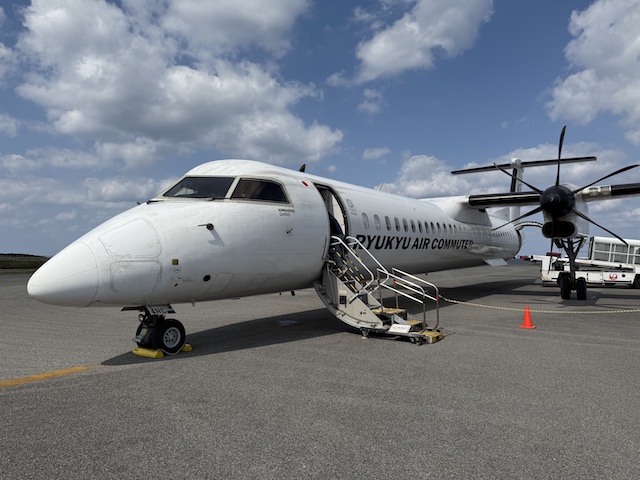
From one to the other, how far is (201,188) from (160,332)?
2560 mm

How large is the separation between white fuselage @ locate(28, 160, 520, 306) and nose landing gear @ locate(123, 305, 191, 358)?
31cm

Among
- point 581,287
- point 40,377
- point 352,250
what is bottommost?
point 40,377

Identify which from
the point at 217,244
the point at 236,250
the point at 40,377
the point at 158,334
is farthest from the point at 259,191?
the point at 40,377

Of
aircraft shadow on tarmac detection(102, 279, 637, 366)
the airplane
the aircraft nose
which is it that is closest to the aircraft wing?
aircraft shadow on tarmac detection(102, 279, 637, 366)

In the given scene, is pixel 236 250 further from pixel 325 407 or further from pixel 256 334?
pixel 325 407

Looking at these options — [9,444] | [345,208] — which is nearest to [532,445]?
[9,444]

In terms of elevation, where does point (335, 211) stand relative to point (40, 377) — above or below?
above

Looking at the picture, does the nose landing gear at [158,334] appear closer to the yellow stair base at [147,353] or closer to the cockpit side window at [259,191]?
the yellow stair base at [147,353]

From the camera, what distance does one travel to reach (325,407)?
473 centimetres

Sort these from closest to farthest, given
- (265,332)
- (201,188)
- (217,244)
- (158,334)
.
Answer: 1. (158,334)
2. (217,244)
3. (201,188)
4. (265,332)

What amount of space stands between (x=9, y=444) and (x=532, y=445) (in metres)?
4.36

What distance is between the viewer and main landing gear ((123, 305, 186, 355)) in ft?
23.3

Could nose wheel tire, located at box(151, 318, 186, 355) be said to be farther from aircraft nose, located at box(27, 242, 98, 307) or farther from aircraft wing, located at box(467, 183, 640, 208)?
aircraft wing, located at box(467, 183, 640, 208)

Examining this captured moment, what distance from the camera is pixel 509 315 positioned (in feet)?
39.9
